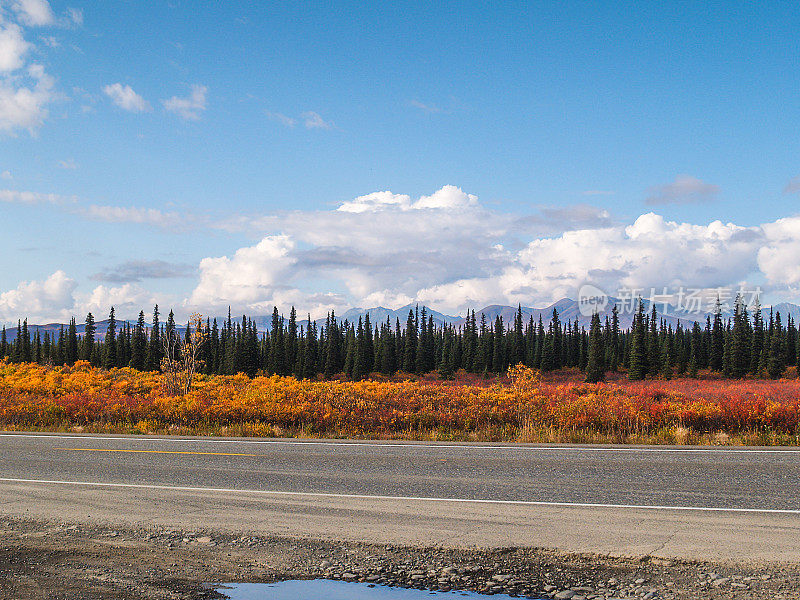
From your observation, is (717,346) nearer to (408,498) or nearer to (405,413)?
Answer: (405,413)

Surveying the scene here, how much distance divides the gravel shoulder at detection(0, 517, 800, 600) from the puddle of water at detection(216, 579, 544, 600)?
0.12 metres

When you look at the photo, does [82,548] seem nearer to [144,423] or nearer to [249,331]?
[144,423]

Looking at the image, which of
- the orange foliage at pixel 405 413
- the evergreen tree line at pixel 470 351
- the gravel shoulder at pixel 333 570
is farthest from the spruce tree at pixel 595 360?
the gravel shoulder at pixel 333 570

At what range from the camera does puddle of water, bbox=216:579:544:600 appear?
17.7 feet

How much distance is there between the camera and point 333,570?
19.6 ft

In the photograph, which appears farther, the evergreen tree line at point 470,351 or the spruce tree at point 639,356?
the evergreen tree line at point 470,351

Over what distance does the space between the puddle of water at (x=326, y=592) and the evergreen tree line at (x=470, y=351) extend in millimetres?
84131

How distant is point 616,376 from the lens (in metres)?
94.4

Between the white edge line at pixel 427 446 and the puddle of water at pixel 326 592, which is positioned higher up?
the puddle of water at pixel 326 592

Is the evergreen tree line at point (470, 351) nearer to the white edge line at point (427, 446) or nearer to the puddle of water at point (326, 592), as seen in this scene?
the white edge line at point (427, 446)

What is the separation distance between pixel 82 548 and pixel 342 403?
1310 centimetres

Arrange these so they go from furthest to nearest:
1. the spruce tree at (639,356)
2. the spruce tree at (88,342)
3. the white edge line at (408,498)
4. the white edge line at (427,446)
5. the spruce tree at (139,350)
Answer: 1. the spruce tree at (88,342)
2. the spruce tree at (139,350)
3. the spruce tree at (639,356)
4. the white edge line at (427,446)
5. the white edge line at (408,498)

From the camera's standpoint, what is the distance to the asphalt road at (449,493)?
22.9ft

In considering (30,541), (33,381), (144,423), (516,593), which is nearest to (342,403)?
(144,423)
